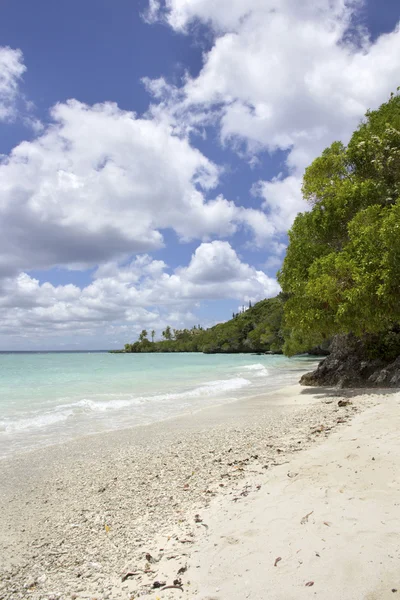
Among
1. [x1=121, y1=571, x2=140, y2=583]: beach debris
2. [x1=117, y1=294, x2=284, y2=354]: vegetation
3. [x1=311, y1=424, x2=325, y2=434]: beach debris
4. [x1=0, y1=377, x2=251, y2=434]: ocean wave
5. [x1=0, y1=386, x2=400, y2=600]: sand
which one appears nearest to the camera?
[x1=0, y1=386, x2=400, y2=600]: sand

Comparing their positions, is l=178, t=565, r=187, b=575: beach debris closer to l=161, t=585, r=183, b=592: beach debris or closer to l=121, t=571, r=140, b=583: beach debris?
l=161, t=585, r=183, b=592: beach debris

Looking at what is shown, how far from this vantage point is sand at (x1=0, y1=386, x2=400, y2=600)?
10.1ft

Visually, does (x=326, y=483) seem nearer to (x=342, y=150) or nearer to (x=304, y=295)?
(x=304, y=295)

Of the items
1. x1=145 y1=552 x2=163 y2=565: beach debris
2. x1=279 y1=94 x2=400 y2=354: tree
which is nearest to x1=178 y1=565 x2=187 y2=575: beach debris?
x1=145 y1=552 x2=163 y2=565: beach debris

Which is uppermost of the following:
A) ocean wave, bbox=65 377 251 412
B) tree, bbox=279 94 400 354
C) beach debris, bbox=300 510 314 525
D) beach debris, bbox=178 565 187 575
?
tree, bbox=279 94 400 354

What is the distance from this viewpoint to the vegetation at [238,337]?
93.0 metres

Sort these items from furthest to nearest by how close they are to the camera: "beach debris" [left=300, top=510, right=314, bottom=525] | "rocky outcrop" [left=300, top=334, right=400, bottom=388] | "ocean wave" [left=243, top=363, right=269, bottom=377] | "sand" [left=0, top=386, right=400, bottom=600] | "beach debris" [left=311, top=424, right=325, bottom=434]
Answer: "ocean wave" [left=243, top=363, right=269, bottom=377] < "rocky outcrop" [left=300, top=334, right=400, bottom=388] < "beach debris" [left=311, top=424, right=325, bottom=434] < "beach debris" [left=300, top=510, right=314, bottom=525] < "sand" [left=0, top=386, right=400, bottom=600]

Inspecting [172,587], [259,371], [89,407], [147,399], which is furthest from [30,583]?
[259,371]

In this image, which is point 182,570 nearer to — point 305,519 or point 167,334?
point 305,519

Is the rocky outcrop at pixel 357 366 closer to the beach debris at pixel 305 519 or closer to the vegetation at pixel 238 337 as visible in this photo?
the beach debris at pixel 305 519

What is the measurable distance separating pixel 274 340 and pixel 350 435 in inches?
3454

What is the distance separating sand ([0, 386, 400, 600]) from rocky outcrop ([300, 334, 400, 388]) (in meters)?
8.11

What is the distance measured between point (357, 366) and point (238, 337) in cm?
10718

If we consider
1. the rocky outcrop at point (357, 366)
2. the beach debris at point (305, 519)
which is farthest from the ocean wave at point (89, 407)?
the beach debris at point (305, 519)
